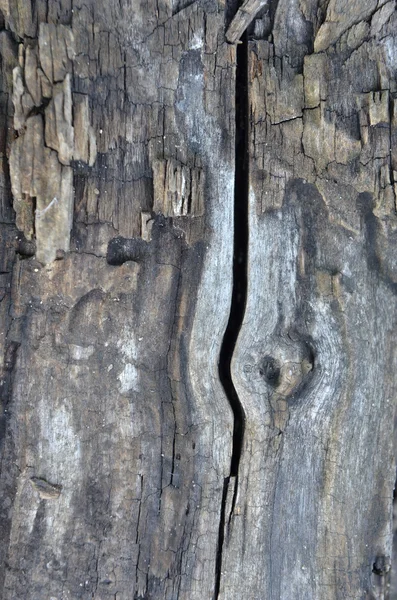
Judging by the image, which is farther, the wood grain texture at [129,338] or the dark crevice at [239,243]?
the dark crevice at [239,243]

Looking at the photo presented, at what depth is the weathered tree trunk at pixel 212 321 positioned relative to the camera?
2.05m

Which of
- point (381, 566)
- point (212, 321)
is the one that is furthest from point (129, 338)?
point (381, 566)

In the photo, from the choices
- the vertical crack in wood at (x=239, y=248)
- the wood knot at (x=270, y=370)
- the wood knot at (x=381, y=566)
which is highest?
the vertical crack in wood at (x=239, y=248)

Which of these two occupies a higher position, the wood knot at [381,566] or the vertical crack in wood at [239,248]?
the vertical crack in wood at [239,248]

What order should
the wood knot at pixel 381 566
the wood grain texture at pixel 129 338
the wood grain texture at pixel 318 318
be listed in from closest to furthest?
the wood grain texture at pixel 129 338 → the wood grain texture at pixel 318 318 → the wood knot at pixel 381 566

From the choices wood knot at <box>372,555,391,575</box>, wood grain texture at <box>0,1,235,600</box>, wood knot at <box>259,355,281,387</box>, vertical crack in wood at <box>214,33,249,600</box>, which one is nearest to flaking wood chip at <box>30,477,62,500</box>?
wood grain texture at <box>0,1,235,600</box>

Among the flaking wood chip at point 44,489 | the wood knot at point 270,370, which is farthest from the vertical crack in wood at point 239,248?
the flaking wood chip at point 44,489

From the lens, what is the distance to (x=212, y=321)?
7.00 ft

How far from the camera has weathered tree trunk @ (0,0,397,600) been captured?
2.05 metres

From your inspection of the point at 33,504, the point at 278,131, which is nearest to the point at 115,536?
the point at 33,504

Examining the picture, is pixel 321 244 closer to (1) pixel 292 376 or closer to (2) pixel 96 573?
(1) pixel 292 376

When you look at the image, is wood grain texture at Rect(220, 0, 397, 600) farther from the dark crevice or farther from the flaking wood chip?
the flaking wood chip

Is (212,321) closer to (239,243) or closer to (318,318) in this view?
(239,243)

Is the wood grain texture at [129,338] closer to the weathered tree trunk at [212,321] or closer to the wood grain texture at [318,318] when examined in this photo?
the weathered tree trunk at [212,321]
